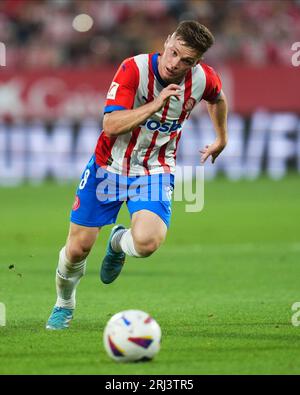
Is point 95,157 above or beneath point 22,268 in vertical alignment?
above

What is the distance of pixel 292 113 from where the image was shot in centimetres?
2223

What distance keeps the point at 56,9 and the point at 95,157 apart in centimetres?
1683

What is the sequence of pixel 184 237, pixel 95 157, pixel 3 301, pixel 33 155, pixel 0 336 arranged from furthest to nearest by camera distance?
pixel 33 155 < pixel 184 237 < pixel 3 301 < pixel 95 157 < pixel 0 336

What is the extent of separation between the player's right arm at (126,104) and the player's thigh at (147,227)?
687mm

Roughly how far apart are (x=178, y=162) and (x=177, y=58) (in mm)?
14086

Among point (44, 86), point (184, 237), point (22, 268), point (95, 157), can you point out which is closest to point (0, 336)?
point (95, 157)

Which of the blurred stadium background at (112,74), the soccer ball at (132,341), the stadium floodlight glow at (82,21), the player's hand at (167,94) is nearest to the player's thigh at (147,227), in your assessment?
the player's hand at (167,94)

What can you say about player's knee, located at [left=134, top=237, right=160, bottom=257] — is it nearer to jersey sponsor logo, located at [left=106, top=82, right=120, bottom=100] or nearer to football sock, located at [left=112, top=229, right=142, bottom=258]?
football sock, located at [left=112, top=229, right=142, bottom=258]

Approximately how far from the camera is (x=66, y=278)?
24.1 feet

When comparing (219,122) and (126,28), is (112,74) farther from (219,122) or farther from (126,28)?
(219,122)

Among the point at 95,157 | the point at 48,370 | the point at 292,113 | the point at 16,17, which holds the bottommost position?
the point at 48,370

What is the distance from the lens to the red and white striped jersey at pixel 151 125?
7.21 meters

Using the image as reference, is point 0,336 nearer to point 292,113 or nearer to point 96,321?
point 96,321
